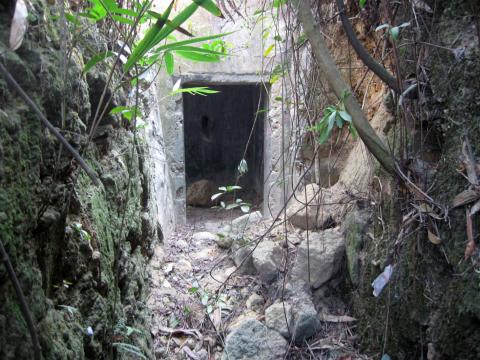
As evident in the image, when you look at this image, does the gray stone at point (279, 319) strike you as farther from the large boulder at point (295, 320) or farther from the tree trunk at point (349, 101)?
the tree trunk at point (349, 101)

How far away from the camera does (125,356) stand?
1.55 m

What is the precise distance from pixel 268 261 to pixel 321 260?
0.33 meters

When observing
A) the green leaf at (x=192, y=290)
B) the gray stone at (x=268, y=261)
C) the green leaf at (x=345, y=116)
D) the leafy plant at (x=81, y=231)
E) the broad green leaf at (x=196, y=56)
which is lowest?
the green leaf at (x=192, y=290)

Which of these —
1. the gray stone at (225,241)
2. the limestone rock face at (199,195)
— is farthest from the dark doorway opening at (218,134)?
the gray stone at (225,241)

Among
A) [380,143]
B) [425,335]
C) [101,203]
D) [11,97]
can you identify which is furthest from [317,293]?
[11,97]

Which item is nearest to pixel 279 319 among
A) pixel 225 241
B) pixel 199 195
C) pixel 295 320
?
pixel 295 320

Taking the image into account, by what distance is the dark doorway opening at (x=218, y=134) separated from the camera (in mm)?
7758

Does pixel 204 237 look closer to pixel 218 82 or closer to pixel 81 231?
pixel 218 82

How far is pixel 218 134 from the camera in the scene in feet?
26.7

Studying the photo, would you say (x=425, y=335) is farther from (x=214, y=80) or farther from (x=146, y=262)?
(x=214, y=80)

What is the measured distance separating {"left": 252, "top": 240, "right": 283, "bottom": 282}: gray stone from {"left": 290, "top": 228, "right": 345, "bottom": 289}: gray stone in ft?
0.51

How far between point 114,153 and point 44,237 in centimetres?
90

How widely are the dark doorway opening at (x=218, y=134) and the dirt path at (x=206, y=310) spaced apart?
477cm

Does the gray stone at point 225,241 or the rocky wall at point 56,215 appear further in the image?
the gray stone at point 225,241
